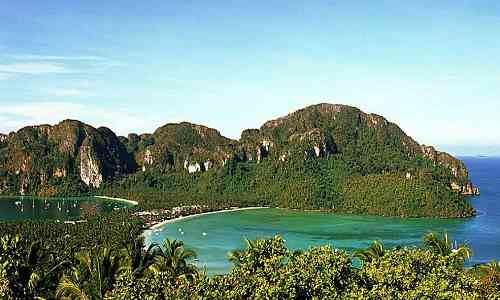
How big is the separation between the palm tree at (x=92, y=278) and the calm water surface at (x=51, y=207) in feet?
314

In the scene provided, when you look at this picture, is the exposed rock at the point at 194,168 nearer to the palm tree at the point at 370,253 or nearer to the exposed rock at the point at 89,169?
the exposed rock at the point at 89,169

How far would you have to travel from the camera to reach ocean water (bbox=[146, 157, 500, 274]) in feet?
267

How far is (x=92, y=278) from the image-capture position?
78.1ft

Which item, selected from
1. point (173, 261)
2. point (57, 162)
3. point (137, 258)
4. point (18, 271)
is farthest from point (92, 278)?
point (57, 162)

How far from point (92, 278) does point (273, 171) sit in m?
148

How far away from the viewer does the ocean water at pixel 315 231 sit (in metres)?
81.2

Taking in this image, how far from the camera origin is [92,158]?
18775 centimetres

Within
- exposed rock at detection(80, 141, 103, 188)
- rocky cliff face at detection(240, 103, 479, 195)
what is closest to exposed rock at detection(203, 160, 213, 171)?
rocky cliff face at detection(240, 103, 479, 195)

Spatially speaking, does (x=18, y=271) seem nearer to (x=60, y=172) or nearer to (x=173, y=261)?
(x=173, y=261)

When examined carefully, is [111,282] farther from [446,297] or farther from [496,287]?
[496,287]

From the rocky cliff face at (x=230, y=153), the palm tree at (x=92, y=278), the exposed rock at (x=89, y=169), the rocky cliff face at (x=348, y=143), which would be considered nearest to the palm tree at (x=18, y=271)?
the palm tree at (x=92, y=278)

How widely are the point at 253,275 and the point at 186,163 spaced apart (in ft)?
569

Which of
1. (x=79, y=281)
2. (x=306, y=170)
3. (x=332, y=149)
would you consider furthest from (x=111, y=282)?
(x=332, y=149)

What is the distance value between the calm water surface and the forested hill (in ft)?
31.3
